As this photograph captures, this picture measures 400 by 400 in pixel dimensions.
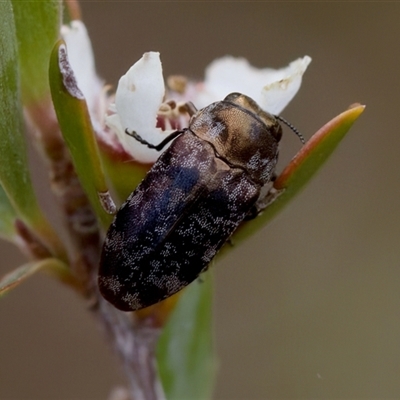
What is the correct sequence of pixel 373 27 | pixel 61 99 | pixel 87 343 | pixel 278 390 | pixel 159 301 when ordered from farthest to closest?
pixel 373 27 < pixel 87 343 < pixel 278 390 < pixel 159 301 < pixel 61 99

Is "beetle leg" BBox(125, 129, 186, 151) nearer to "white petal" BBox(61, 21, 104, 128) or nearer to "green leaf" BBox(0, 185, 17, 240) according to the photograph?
"white petal" BBox(61, 21, 104, 128)

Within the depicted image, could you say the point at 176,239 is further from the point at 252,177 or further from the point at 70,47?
the point at 70,47

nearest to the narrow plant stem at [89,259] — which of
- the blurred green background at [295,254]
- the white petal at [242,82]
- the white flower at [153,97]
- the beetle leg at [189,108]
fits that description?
the white flower at [153,97]

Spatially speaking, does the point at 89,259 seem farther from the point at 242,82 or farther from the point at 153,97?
the point at 242,82

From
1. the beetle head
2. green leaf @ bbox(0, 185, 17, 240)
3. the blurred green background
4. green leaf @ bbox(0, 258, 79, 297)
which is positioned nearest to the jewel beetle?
the beetle head

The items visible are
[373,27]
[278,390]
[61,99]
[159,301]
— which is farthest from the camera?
[373,27]

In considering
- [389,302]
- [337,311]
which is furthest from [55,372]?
[389,302]

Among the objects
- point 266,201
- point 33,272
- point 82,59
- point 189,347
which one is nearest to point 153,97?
point 82,59
